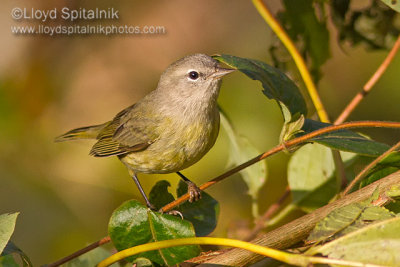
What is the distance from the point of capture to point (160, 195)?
193 centimetres

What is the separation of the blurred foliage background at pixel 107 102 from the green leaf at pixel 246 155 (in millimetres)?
355

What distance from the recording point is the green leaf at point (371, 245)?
1.15m

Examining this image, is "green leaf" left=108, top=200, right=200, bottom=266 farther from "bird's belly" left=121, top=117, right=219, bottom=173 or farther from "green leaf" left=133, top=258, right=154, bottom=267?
"bird's belly" left=121, top=117, right=219, bottom=173

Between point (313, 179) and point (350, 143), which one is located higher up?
point (350, 143)

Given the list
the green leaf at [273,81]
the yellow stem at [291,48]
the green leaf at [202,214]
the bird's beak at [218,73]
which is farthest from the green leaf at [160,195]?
the bird's beak at [218,73]

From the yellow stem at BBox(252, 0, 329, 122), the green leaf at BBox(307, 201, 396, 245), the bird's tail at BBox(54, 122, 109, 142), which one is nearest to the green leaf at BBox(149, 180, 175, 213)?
the yellow stem at BBox(252, 0, 329, 122)

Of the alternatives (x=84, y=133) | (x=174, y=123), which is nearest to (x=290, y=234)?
(x=174, y=123)

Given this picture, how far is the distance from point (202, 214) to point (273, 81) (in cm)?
55

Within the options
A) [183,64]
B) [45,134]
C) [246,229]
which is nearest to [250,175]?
[246,229]

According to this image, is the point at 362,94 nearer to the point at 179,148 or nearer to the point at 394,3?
the point at 394,3

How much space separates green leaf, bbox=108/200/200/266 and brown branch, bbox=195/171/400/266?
0.59 feet

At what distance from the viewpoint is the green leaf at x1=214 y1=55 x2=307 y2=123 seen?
170cm

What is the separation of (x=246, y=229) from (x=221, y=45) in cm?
222

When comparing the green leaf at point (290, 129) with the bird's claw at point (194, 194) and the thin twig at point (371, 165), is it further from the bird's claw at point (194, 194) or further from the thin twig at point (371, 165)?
the bird's claw at point (194, 194)
